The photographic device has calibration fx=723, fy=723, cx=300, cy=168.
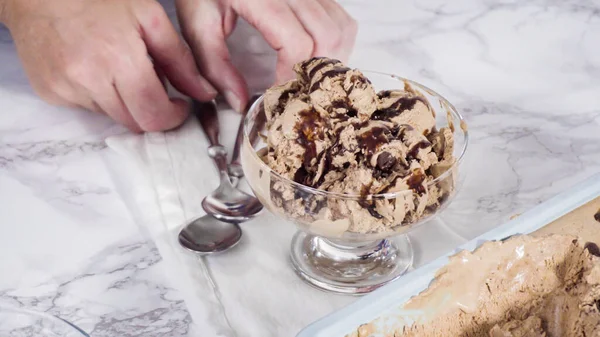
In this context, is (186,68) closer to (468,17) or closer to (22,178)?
(22,178)

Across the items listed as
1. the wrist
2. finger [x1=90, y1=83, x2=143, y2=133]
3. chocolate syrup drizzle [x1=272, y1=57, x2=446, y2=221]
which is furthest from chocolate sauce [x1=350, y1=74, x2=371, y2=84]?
the wrist

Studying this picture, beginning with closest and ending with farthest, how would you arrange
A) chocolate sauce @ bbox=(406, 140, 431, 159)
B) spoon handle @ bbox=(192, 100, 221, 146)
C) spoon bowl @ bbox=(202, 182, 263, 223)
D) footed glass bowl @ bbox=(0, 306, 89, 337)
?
1. footed glass bowl @ bbox=(0, 306, 89, 337)
2. chocolate sauce @ bbox=(406, 140, 431, 159)
3. spoon bowl @ bbox=(202, 182, 263, 223)
4. spoon handle @ bbox=(192, 100, 221, 146)

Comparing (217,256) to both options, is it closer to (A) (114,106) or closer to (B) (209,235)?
(B) (209,235)

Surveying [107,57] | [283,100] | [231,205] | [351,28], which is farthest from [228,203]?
[351,28]

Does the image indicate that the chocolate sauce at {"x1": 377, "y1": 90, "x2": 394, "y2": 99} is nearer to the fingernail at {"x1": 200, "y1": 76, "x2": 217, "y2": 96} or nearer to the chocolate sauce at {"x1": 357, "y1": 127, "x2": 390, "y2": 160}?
the chocolate sauce at {"x1": 357, "y1": 127, "x2": 390, "y2": 160}

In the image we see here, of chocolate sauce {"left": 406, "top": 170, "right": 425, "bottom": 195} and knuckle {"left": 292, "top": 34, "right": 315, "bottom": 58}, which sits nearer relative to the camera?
chocolate sauce {"left": 406, "top": 170, "right": 425, "bottom": 195}

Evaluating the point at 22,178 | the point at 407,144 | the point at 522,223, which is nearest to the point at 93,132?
the point at 22,178

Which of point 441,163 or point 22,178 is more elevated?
point 441,163
